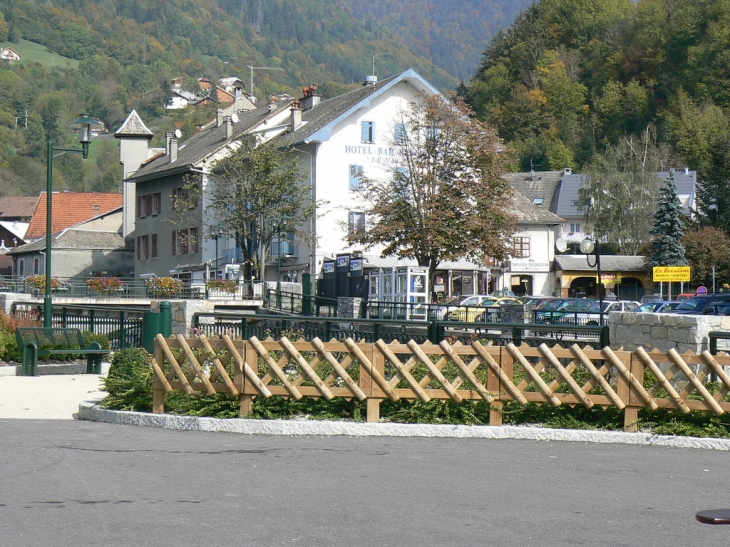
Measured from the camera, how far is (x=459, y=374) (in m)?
12.5

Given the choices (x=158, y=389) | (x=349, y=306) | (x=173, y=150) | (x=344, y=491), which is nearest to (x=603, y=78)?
(x=173, y=150)

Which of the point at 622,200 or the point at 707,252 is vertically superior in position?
the point at 622,200

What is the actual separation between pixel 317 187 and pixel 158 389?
4451 centimetres

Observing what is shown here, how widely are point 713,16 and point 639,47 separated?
1028cm

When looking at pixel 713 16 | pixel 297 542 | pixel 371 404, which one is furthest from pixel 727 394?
pixel 713 16

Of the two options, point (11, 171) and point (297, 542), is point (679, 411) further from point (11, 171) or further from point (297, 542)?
point (11, 171)

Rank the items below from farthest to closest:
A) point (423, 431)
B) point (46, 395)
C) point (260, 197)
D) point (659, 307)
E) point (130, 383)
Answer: point (260, 197), point (659, 307), point (46, 395), point (130, 383), point (423, 431)

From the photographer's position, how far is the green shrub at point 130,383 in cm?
1357

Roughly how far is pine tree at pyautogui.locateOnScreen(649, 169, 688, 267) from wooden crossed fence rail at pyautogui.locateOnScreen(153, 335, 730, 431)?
197 feet

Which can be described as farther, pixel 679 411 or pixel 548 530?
pixel 679 411

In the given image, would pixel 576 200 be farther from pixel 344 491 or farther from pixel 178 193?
pixel 344 491

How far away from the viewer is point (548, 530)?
23.9 ft

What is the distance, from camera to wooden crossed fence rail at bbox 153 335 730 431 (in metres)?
12.0

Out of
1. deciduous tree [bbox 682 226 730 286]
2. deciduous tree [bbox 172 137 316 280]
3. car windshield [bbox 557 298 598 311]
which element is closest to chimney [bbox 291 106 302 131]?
deciduous tree [bbox 172 137 316 280]
